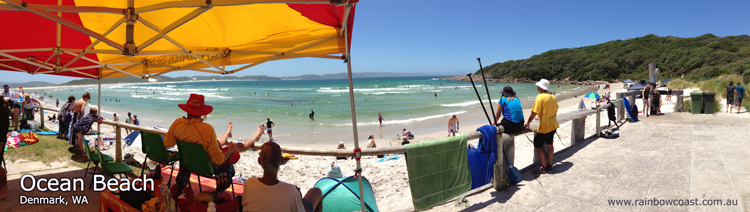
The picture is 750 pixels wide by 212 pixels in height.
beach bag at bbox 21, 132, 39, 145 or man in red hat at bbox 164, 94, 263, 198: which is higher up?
man in red hat at bbox 164, 94, 263, 198

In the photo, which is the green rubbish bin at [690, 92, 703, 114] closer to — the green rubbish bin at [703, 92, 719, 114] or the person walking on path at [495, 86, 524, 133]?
the green rubbish bin at [703, 92, 719, 114]

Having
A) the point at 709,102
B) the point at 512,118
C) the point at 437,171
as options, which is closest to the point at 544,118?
the point at 512,118

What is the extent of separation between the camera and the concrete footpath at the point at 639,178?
3377mm

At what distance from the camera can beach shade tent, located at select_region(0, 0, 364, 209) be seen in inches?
93.4

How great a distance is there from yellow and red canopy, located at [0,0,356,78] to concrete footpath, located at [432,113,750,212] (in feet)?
7.06

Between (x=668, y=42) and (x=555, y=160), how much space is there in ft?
341

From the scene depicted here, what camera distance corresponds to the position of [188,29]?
3.22m

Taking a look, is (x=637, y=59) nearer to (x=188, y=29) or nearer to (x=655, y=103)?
(x=655, y=103)

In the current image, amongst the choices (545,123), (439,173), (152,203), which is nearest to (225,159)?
(152,203)

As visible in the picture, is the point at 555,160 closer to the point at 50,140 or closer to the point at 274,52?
the point at 274,52

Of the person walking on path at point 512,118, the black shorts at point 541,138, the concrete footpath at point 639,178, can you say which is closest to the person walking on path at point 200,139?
the concrete footpath at point 639,178

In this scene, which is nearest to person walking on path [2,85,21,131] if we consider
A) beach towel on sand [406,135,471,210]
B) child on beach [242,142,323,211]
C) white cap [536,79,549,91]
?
child on beach [242,142,323,211]

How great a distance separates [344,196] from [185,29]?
7.11 ft

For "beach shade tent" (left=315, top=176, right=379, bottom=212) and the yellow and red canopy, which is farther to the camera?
"beach shade tent" (left=315, top=176, right=379, bottom=212)
